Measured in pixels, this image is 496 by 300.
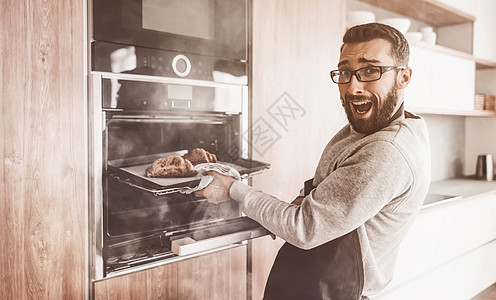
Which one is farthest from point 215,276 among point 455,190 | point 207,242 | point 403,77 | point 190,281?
point 455,190

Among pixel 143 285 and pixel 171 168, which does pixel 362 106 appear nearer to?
pixel 171 168

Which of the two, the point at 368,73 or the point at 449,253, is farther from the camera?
the point at 449,253

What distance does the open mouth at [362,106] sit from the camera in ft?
3.62

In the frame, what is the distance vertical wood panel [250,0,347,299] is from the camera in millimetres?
1504


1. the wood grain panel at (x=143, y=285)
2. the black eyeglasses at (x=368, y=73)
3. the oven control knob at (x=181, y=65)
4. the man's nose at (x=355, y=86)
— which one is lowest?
the wood grain panel at (x=143, y=285)

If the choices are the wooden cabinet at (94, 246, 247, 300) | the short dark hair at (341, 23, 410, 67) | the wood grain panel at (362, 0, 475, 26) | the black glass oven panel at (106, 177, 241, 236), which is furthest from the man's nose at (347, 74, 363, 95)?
the wood grain panel at (362, 0, 475, 26)

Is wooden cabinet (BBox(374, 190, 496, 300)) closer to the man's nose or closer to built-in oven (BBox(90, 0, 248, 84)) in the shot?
the man's nose

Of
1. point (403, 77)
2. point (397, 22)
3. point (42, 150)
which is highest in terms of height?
point (397, 22)

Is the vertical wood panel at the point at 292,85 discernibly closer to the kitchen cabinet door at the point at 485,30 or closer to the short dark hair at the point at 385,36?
the short dark hair at the point at 385,36

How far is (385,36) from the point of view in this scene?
1.07 m

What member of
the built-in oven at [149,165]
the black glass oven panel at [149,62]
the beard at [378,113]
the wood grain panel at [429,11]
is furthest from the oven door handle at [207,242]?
the wood grain panel at [429,11]

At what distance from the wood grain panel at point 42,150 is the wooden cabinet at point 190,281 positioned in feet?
0.39

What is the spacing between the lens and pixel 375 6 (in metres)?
2.39

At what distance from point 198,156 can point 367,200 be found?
0.56 m
